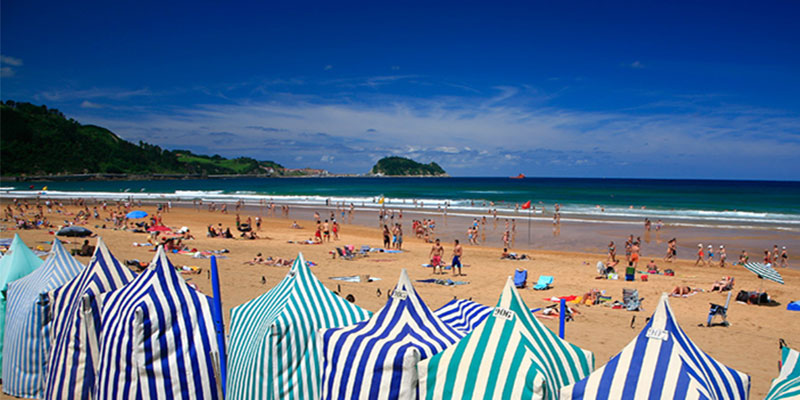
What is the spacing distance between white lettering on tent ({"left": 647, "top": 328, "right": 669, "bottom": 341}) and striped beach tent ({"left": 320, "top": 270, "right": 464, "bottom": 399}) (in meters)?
1.40

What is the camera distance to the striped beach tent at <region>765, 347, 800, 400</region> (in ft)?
10.3

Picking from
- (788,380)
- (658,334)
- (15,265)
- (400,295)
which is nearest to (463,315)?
(400,295)

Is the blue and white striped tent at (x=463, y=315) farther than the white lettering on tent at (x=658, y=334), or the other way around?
the blue and white striped tent at (x=463, y=315)

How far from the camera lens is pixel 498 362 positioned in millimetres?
Result: 3305

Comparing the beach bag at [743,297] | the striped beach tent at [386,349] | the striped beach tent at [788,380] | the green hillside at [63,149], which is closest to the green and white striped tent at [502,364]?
the striped beach tent at [386,349]

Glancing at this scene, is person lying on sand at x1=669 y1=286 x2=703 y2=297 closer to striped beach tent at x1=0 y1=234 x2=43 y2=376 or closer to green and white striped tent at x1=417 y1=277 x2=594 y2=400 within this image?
green and white striped tent at x1=417 y1=277 x2=594 y2=400

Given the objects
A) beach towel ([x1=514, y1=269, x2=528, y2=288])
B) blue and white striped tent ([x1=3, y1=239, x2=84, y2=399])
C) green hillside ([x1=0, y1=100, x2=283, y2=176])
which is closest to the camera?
blue and white striped tent ([x1=3, y1=239, x2=84, y2=399])

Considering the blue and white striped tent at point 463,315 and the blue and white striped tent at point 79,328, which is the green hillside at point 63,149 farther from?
the blue and white striped tent at point 463,315

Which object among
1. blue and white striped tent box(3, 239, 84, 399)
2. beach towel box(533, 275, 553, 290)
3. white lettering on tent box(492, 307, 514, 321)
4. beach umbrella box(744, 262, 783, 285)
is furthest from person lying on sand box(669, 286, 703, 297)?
blue and white striped tent box(3, 239, 84, 399)

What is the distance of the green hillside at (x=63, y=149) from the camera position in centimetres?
11900

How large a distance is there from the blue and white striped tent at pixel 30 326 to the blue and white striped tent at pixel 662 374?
5458 millimetres

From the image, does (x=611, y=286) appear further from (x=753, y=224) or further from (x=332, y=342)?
(x=753, y=224)

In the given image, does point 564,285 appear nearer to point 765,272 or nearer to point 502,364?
point 765,272

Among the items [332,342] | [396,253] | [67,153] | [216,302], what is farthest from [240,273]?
[67,153]
